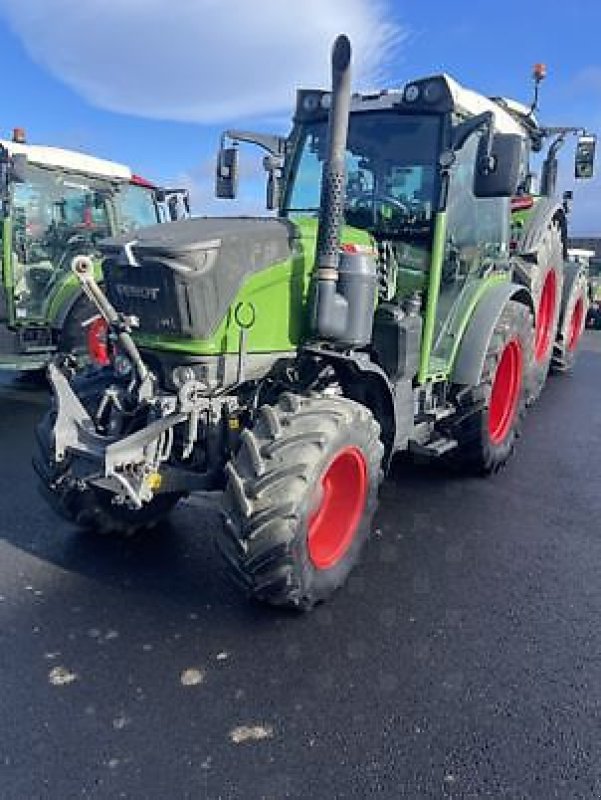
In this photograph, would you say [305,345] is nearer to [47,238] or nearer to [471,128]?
[471,128]

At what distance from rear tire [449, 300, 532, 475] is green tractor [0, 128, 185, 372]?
376 cm

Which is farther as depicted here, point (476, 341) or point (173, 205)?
point (173, 205)

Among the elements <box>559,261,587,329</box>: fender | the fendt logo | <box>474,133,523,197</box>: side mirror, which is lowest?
the fendt logo

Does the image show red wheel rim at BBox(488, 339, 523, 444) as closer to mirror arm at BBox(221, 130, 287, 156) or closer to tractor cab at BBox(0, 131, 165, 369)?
mirror arm at BBox(221, 130, 287, 156)

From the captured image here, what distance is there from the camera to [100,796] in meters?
2.05

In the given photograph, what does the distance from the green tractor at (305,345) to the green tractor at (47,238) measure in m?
3.41

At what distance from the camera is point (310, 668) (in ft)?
8.75

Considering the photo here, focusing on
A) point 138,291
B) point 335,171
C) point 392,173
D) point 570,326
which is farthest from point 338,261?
point 570,326

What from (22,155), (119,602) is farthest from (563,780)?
(22,155)

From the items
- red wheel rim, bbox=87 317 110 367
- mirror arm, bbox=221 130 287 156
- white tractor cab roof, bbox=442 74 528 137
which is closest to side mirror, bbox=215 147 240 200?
mirror arm, bbox=221 130 287 156

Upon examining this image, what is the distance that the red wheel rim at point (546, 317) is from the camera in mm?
6880

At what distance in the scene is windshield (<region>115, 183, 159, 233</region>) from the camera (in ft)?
26.6

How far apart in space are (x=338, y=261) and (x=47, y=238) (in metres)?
5.48

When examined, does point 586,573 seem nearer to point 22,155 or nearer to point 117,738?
point 117,738
